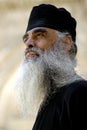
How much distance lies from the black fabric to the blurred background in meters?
1.98

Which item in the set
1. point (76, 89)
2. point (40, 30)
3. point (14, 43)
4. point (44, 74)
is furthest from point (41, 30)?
point (14, 43)

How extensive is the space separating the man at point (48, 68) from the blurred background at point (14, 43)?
1.79 meters

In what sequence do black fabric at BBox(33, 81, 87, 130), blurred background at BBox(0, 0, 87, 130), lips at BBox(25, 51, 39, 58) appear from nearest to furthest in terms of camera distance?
black fabric at BBox(33, 81, 87, 130)
lips at BBox(25, 51, 39, 58)
blurred background at BBox(0, 0, 87, 130)

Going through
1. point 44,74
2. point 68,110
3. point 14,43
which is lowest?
point 68,110

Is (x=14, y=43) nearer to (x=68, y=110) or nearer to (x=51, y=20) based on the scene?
(x=51, y=20)

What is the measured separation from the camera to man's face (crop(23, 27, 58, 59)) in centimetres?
116

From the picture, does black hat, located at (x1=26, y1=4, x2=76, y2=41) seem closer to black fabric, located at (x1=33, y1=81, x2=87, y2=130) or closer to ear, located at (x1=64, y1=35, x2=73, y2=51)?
ear, located at (x1=64, y1=35, x2=73, y2=51)

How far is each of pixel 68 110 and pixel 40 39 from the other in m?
0.24

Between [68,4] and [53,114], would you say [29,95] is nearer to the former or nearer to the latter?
[53,114]

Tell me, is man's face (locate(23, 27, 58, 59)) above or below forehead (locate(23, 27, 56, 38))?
below

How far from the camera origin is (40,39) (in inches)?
45.8

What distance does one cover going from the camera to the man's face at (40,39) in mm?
1157

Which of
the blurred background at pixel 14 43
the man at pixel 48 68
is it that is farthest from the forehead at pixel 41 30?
the blurred background at pixel 14 43

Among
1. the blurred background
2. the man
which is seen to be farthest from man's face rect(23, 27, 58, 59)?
the blurred background
